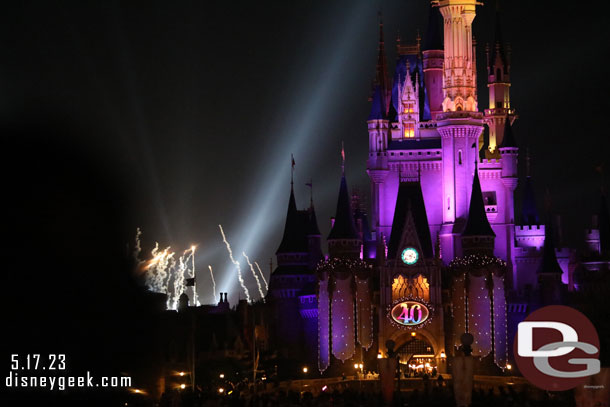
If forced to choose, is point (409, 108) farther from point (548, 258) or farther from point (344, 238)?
point (548, 258)

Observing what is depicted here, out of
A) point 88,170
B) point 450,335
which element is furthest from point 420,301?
point 88,170

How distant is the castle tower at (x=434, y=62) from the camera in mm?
136375

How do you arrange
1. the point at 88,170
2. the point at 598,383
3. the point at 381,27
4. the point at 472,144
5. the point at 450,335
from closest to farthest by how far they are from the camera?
the point at 88,170 < the point at 598,383 < the point at 450,335 < the point at 472,144 < the point at 381,27

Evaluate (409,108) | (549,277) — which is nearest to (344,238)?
(549,277)

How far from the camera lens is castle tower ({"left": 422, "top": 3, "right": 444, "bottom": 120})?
136375mm

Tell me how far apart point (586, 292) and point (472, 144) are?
14593 millimetres

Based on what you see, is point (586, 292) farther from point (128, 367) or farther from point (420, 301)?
point (128, 367)

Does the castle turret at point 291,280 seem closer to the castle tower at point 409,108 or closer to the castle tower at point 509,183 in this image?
the castle tower at point 409,108

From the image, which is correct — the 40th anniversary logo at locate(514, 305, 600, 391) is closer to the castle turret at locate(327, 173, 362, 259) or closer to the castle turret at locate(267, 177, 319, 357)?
the castle turret at locate(327, 173, 362, 259)

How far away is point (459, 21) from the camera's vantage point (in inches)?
5202

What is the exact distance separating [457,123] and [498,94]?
30.9 ft

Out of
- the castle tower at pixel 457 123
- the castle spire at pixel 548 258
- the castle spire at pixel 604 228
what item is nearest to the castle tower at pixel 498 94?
the castle tower at pixel 457 123

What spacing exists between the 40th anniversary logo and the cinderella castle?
575 cm

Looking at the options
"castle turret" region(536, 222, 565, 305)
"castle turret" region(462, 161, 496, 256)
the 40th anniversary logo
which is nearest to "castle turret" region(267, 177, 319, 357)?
"castle turret" region(462, 161, 496, 256)
